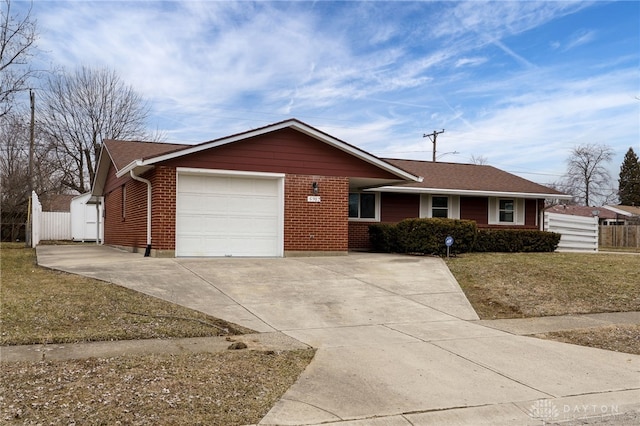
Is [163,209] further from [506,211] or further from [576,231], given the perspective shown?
[576,231]

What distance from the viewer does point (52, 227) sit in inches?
1233

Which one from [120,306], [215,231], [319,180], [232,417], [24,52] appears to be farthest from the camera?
[24,52]

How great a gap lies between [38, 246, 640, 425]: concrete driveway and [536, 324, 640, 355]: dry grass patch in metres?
0.41

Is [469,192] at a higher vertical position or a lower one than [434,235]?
higher

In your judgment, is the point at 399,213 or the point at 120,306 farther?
the point at 399,213

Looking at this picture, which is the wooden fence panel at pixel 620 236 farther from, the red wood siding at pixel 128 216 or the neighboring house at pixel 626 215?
the red wood siding at pixel 128 216

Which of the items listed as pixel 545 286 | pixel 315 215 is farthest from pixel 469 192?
pixel 545 286

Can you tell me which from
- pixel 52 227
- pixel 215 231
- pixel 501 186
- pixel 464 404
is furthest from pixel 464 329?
pixel 52 227

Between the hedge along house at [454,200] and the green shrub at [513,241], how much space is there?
2.93 meters

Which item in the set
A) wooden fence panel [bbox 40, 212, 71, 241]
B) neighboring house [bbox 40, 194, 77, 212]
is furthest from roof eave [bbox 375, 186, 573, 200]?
neighboring house [bbox 40, 194, 77, 212]

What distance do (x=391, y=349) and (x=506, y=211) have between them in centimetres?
1774

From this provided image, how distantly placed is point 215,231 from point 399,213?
9.18 metres

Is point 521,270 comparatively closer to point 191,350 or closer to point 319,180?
point 319,180

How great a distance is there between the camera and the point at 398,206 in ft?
71.3
